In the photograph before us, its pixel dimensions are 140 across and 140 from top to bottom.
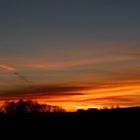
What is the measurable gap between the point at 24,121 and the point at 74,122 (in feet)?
8.08

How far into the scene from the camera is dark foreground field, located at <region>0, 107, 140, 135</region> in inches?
868

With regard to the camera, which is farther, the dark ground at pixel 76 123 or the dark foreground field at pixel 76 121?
the dark foreground field at pixel 76 121

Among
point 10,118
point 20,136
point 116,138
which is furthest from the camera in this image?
point 10,118

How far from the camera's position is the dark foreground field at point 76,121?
2205 centimetres

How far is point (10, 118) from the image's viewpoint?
24406mm

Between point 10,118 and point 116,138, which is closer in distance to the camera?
point 116,138

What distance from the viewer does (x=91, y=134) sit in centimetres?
2180

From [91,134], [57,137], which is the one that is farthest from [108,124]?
[57,137]

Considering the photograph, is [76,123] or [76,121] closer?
[76,123]

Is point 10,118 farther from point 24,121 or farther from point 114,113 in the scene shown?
point 114,113

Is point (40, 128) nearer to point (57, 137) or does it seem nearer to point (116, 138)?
point (57, 137)

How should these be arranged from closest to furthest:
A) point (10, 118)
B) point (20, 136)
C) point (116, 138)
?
point (116, 138) → point (20, 136) → point (10, 118)

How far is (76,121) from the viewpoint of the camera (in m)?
22.8

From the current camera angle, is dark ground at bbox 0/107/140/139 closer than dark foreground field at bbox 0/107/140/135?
Yes
